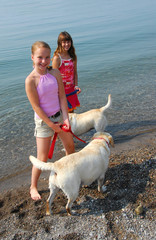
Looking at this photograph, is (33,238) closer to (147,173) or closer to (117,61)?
(147,173)

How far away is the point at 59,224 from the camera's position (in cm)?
318

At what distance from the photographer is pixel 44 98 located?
131 inches

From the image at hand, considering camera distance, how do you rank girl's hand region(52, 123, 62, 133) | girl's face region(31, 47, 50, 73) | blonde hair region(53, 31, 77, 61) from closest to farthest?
girl's face region(31, 47, 50, 73), girl's hand region(52, 123, 62, 133), blonde hair region(53, 31, 77, 61)

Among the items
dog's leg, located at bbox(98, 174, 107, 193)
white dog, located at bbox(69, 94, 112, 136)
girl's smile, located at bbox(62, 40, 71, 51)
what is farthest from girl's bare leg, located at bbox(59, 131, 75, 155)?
girl's smile, located at bbox(62, 40, 71, 51)

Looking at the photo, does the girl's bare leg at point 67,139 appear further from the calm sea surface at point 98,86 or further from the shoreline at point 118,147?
the calm sea surface at point 98,86

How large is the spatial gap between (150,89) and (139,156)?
5.12 meters

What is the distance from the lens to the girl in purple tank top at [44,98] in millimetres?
3203

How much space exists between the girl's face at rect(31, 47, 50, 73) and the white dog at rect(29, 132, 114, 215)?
1.30 m

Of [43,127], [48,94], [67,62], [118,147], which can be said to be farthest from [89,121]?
[48,94]

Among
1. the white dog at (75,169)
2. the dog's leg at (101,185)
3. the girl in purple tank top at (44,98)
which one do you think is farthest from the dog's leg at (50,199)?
the dog's leg at (101,185)

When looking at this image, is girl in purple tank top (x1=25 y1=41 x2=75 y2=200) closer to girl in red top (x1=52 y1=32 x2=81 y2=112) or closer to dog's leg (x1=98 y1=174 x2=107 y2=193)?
dog's leg (x1=98 y1=174 x2=107 y2=193)

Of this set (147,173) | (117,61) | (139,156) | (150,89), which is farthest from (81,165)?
(117,61)

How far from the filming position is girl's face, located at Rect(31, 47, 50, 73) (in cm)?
319

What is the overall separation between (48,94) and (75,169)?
117 centimetres
